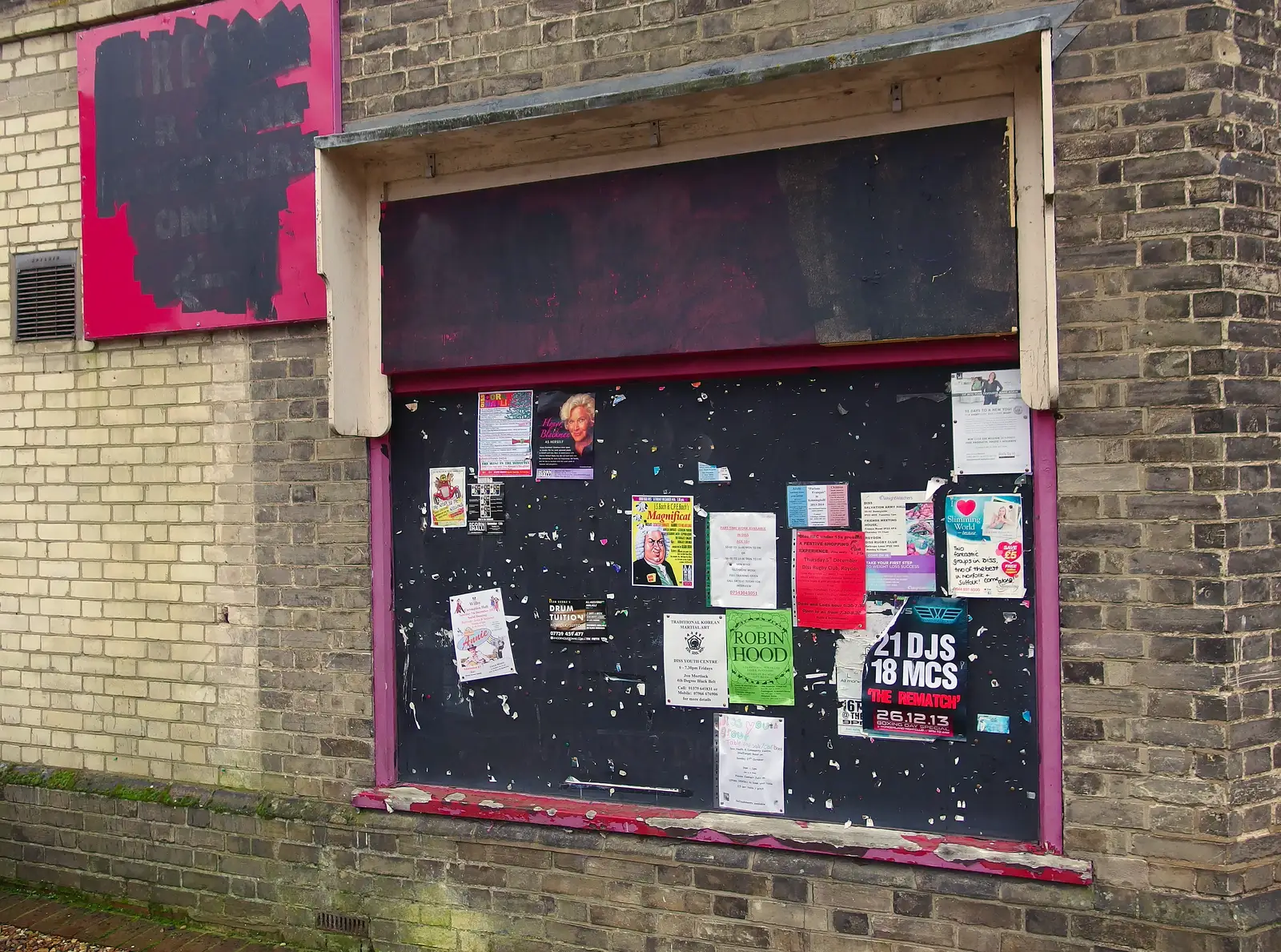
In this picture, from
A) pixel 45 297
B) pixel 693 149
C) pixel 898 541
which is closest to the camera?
pixel 898 541

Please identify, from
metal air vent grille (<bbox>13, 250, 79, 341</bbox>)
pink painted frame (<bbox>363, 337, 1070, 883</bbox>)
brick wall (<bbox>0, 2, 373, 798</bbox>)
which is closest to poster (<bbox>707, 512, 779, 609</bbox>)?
pink painted frame (<bbox>363, 337, 1070, 883</bbox>)

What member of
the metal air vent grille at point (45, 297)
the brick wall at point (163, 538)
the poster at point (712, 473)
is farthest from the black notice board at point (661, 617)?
the metal air vent grille at point (45, 297)

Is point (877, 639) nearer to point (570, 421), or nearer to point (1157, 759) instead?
point (1157, 759)

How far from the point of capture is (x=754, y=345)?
153 inches

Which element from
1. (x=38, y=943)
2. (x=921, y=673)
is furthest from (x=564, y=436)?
(x=38, y=943)

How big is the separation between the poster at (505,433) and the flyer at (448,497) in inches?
4.7

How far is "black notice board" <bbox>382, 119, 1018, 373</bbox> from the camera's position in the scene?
11.9 feet

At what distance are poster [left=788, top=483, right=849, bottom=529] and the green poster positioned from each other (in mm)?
397

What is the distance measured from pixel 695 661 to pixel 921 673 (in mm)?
958

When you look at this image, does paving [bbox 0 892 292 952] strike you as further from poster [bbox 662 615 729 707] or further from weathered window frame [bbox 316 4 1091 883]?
poster [bbox 662 615 729 707]

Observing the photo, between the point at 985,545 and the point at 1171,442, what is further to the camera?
the point at 985,545

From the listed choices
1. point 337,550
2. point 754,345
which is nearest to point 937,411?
point 754,345

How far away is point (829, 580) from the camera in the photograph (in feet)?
12.8

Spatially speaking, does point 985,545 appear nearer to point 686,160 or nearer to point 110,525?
point 686,160
